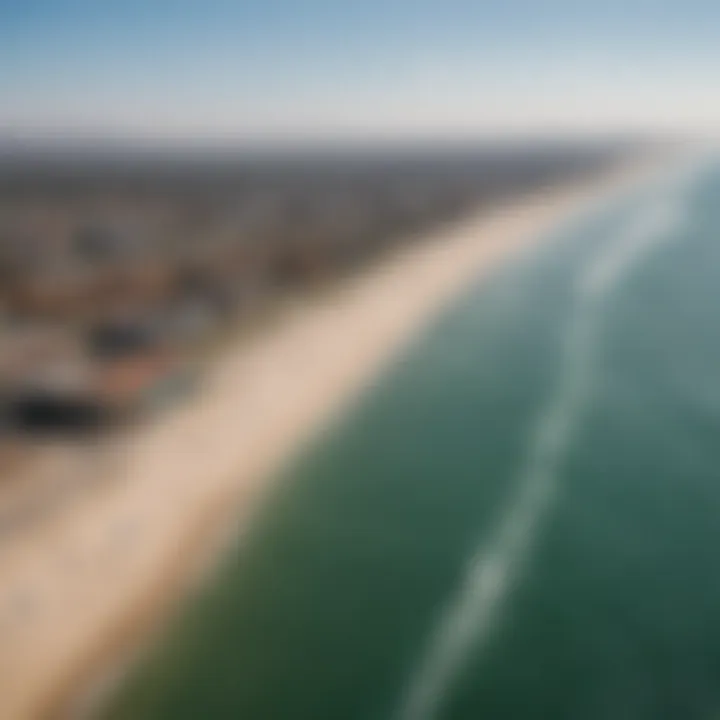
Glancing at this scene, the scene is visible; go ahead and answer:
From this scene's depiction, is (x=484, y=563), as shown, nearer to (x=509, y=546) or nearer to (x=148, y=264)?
(x=509, y=546)

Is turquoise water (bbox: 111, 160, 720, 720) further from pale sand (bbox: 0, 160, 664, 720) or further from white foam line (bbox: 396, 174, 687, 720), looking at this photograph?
pale sand (bbox: 0, 160, 664, 720)

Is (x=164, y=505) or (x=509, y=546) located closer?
(x=509, y=546)

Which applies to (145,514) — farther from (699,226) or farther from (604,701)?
(699,226)

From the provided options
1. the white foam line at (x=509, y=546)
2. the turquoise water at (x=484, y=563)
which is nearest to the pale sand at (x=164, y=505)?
the turquoise water at (x=484, y=563)

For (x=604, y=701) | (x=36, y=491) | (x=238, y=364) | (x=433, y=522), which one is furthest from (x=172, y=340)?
(x=604, y=701)

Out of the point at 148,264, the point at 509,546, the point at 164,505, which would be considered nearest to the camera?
the point at 509,546

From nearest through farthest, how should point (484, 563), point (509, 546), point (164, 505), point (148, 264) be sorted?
point (484, 563) → point (509, 546) → point (164, 505) → point (148, 264)

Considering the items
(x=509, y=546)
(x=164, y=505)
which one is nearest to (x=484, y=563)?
(x=509, y=546)

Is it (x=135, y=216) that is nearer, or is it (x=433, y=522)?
(x=433, y=522)

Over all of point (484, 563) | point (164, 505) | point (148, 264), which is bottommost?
point (148, 264)
